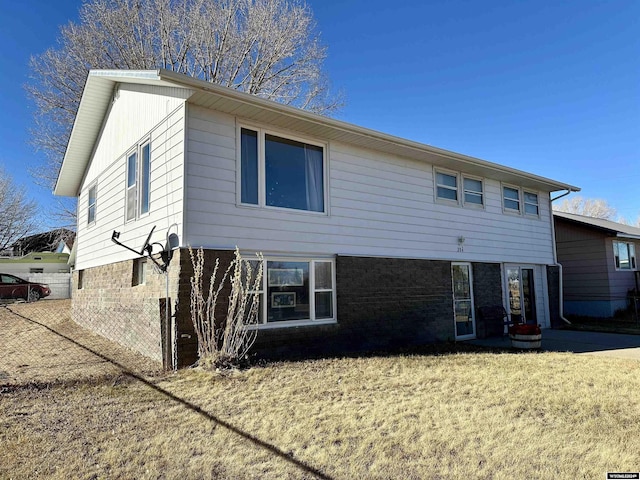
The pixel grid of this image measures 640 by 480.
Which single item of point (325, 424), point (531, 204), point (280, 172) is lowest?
point (325, 424)

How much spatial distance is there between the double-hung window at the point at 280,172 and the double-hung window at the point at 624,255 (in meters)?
14.5

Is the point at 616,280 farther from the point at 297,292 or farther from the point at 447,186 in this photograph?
the point at 297,292

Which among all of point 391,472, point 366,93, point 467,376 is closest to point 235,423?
point 391,472

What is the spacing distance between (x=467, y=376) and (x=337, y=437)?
310cm

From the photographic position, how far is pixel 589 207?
167 feet

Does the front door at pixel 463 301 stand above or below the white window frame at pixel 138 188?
below

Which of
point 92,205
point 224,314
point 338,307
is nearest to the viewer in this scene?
point 224,314

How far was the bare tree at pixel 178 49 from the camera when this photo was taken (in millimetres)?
16797

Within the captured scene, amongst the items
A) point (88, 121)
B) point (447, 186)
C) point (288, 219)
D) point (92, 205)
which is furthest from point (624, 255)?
point (88, 121)

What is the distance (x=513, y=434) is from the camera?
401 cm

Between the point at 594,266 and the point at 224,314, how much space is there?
1569 cm

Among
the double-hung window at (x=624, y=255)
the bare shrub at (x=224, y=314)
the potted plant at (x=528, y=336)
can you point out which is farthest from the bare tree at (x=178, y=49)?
the double-hung window at (x=624, y=255)

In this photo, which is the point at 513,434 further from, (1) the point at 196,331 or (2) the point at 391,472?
(1) the point at 196,331

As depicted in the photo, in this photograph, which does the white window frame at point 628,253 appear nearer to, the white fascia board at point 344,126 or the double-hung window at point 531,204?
the double-hung window at point 531,204
